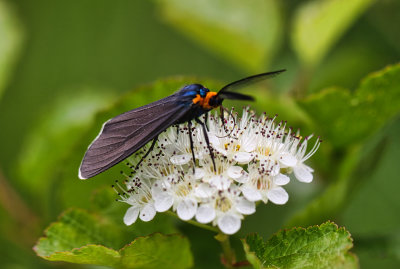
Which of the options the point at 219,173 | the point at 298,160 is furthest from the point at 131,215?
the point at 298,160

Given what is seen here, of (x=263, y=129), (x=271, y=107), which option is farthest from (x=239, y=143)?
(x=271, y=107)

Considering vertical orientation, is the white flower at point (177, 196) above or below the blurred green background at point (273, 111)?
below

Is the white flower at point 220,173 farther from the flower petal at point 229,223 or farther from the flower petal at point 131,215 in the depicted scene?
the flower petal at point 131,215

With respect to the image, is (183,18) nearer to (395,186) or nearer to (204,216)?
(204,216)

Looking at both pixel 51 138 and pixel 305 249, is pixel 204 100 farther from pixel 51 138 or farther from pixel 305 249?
pixel 51 138

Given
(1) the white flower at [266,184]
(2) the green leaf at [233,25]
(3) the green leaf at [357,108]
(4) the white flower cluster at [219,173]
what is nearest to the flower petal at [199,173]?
(4) the white flower cluster at [219,173]

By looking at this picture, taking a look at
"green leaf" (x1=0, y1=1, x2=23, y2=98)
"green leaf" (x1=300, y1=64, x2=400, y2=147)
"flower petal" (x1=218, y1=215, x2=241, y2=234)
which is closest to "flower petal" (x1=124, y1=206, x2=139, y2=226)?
"flower petal" (x1=218, y1=215, x2=241, y2=234)
